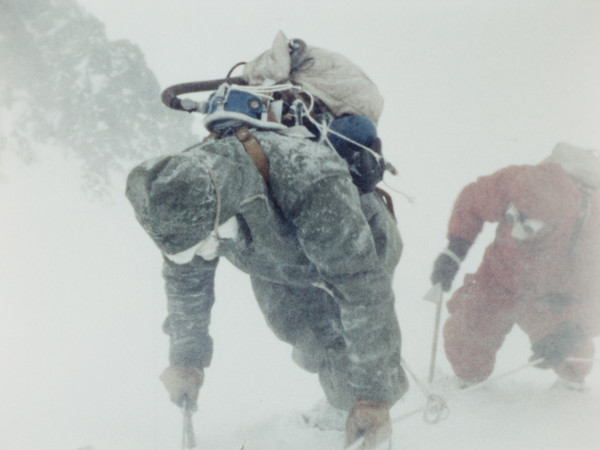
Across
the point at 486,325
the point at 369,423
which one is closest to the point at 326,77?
the point at 369,423

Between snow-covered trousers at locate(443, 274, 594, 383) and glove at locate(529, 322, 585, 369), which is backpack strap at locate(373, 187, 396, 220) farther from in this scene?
glove at locate(529, 322, 585, 369)

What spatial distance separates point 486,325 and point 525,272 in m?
0.32

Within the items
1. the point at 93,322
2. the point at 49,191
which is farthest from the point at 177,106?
the point at 49,191

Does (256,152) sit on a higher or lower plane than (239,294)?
higher

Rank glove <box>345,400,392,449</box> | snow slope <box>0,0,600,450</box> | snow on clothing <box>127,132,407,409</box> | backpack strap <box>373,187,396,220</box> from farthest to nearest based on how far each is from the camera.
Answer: snow slope <box>0,0,600,450</box>, backpack strap <box>373,187,396,220</box>, glove <box>345,400,392,449</box>, snow on clothing <box>127,132,407,409</box>

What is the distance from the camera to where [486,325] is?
70.1 inches

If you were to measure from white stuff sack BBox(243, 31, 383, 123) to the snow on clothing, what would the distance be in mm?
230

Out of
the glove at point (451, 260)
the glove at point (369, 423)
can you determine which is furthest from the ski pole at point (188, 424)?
the glove at point (451, 260)

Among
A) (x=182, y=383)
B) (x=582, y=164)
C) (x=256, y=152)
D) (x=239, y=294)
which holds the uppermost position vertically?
(x=256, y=152)

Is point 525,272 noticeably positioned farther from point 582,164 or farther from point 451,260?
point 582,164

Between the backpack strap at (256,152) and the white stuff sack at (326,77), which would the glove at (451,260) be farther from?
the backpack strap at (256,152)

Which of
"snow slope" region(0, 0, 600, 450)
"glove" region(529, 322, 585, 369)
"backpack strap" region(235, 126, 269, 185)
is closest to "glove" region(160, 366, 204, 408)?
"snow slope" region(0, 0, 600, 450)

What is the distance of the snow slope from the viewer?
1401mm

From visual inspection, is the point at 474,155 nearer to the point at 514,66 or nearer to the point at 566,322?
the point at 514,66
